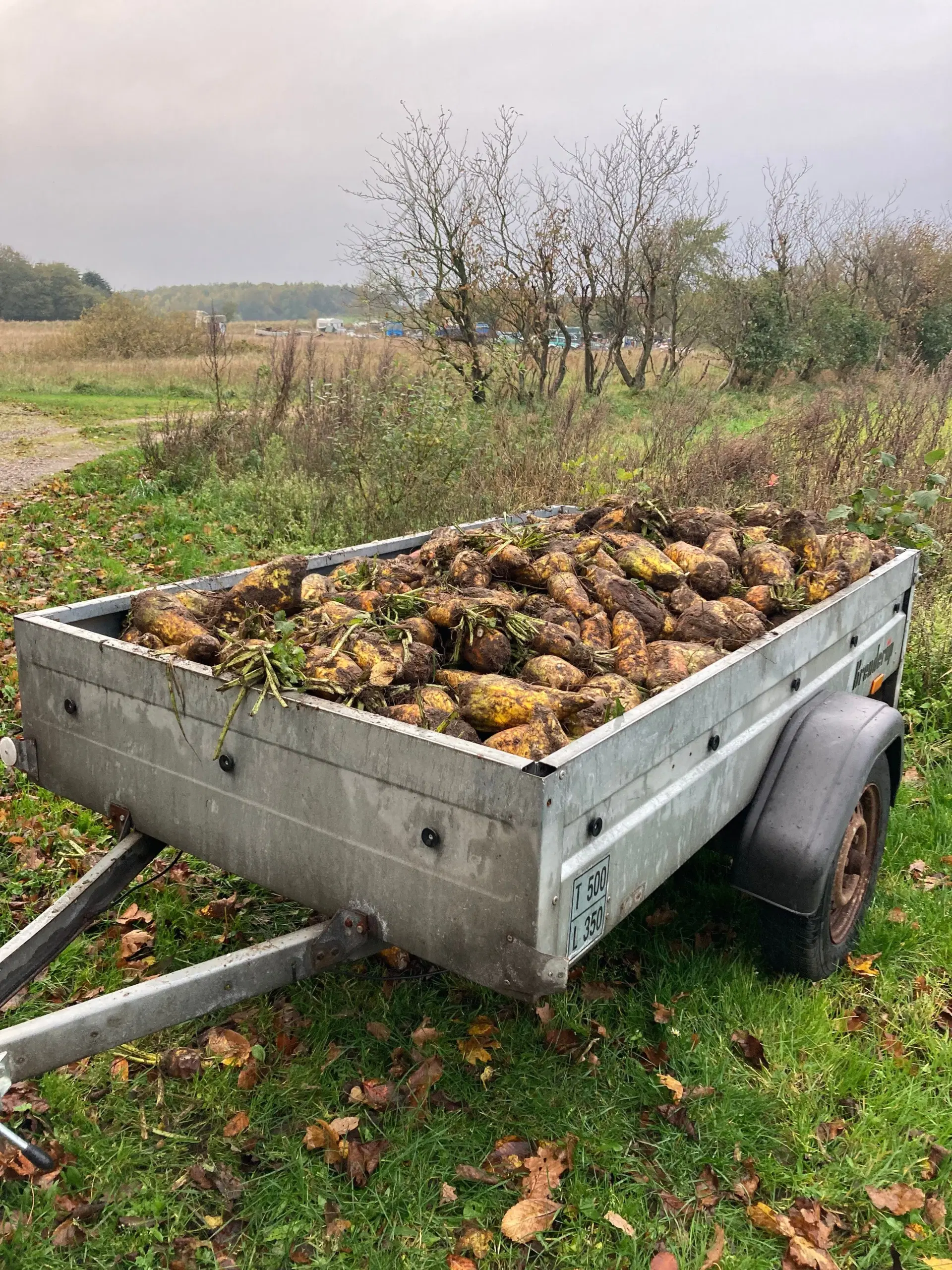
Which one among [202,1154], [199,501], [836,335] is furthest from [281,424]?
[836,335]

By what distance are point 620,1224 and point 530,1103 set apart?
1.37 ft

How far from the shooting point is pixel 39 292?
177 feet

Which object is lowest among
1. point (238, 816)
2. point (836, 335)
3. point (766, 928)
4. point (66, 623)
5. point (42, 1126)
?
point (42, 1126)

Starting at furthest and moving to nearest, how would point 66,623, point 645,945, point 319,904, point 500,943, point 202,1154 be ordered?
1. point 645,945
2. point 66,623
3. point 202,1154
4. point 319,904
5. point 500,943

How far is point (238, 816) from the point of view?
7.59 feet

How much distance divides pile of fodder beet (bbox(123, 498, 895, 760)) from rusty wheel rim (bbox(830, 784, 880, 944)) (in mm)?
711

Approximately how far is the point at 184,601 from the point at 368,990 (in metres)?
1.37

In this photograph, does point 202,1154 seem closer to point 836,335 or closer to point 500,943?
point 500,943

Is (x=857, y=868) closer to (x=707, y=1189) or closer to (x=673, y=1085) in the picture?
(x=673, y=1085)

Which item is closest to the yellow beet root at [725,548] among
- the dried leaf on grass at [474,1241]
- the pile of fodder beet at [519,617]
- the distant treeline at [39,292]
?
the pile of fodder beet at [519,617]

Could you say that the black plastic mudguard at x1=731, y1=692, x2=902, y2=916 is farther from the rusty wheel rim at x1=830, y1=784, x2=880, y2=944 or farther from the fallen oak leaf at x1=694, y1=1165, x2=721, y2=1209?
the fallen oak leaf at x1=694, y1=1165, x2=721, y2=1209

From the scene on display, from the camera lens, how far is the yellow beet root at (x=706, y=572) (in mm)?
3252

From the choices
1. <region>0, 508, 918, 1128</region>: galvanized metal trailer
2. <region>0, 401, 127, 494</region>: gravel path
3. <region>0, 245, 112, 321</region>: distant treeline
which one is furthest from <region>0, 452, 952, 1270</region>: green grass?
<region>0, 245, 112, 321</region>: distant treeline

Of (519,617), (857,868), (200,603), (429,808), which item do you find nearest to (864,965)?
(857,868)
